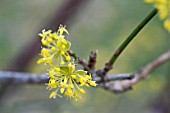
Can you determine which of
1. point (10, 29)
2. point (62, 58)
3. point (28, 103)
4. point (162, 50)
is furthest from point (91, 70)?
point (10, 29)

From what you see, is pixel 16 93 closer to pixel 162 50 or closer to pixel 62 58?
pixel 162 50

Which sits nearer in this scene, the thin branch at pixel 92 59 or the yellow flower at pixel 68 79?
the yellow flower at pixel 68 79

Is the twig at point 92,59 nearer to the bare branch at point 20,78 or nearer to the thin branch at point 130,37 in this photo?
the thin branch at point 130,37

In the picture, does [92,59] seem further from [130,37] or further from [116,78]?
[130,37]

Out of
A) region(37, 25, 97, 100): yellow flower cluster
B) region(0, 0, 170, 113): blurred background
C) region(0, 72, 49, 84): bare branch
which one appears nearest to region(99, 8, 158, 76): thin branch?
region(37, 25, 97, 100): yellow flower cluster

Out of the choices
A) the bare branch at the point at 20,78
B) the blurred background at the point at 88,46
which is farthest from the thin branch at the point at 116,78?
the blurred background at the point at 88,46

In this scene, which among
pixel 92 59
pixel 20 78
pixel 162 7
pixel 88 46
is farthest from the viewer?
pixel 88 46

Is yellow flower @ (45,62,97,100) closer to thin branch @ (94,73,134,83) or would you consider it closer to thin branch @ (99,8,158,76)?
thin branch @ (99,8,158,76)

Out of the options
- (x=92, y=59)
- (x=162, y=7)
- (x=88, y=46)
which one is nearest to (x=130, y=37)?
(x=162, y=7)
